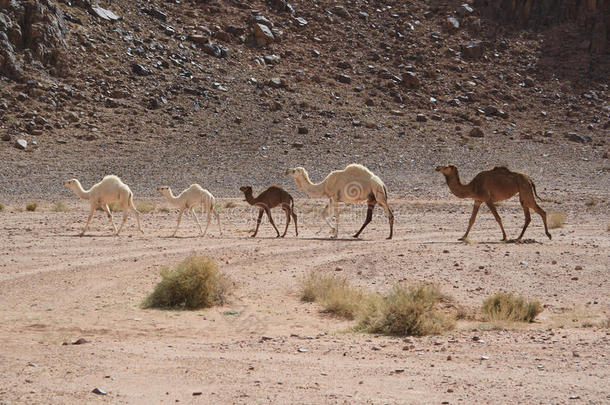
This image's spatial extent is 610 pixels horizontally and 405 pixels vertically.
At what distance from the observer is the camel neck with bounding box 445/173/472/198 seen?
21203mm

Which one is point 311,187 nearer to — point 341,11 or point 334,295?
point 334,295

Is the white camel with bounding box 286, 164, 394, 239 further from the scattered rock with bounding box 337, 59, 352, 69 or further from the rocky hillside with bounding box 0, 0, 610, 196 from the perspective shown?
the scattered rock with bounding box 337, 59, 352, 69

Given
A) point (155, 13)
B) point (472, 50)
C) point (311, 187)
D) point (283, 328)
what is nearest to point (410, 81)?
point (472, 50)

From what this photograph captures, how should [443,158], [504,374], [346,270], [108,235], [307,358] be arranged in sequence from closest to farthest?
1. [504,374]
2. [307,358]
3. [346,270]
4. [108,235]
5. [443,158]

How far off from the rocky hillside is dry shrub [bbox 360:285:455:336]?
89.6 ft

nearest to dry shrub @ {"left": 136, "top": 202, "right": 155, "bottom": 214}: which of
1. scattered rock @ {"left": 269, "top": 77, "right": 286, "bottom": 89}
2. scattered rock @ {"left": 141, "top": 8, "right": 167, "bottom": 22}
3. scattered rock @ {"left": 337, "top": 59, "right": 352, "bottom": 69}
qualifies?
scattered rock @ {"left": 269, "top": 77, "right": 286, "bottom": 89}

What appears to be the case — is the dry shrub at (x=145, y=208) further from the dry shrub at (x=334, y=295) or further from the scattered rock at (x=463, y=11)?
the scattered rock at (x=463, y=11)

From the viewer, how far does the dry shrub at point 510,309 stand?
41.6ft

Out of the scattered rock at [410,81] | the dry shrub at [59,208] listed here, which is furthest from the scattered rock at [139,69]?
the dry shrub at [59,208]

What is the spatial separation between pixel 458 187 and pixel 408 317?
10.1 meters

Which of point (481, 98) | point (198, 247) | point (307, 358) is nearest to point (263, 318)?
point (307, 358)

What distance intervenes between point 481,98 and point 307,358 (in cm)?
5112

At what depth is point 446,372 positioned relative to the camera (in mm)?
9320

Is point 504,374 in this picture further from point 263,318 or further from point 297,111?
point 297,111
